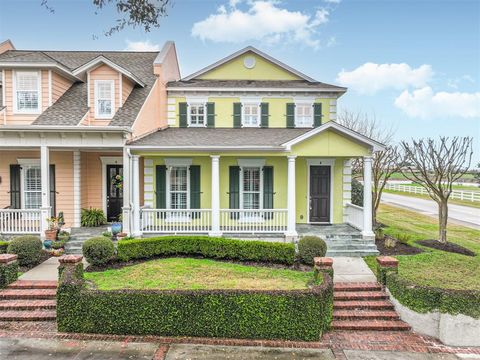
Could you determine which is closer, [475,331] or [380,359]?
[380,359]

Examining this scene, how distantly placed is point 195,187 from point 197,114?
3.84 meters

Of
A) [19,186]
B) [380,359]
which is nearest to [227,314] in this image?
[380,359]

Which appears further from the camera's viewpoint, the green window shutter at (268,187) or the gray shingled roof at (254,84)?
the gray shingled roof at (254,84)

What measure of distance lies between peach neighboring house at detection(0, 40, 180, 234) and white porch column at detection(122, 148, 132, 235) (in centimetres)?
14

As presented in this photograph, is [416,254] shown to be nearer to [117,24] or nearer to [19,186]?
[117,24]

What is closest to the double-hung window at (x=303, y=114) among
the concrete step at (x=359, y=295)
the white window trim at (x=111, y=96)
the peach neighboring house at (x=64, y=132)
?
the peach neighboring house at (x=64, y=132)

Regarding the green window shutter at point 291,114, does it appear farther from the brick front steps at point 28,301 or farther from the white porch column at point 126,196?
the brick front steps at point 28,301

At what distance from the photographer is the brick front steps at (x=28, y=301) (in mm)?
7656

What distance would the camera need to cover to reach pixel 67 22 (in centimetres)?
659

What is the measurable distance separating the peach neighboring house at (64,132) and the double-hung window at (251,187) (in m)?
4.74

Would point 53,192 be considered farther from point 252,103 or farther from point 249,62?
point 249,62

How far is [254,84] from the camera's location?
15.5 metres

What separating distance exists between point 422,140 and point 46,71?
16486mm

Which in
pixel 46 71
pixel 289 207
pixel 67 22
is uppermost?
pixel 46 71
